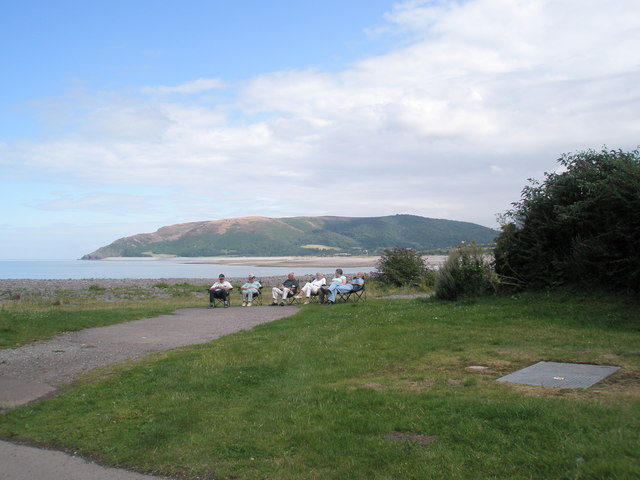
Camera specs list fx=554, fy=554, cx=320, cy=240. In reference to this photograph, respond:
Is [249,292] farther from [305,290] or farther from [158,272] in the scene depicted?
[158,272]

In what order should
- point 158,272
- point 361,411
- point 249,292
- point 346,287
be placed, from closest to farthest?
point 361,411
point 346,287
point 249,292
point 158,272

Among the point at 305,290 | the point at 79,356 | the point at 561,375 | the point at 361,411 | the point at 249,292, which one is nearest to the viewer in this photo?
the point at 361,411

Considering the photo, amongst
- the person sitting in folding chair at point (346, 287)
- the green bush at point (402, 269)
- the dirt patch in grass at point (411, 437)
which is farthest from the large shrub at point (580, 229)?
the green bush at point (402, 269)

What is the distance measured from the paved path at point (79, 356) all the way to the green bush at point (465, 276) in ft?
16.2

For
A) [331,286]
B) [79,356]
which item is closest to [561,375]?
[79,356]

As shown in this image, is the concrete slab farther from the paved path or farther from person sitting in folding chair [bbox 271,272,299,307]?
person sitting in folding chair [bbox 271,272,299,307]

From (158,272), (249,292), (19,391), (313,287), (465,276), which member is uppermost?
(465,276)

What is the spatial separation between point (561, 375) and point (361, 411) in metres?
2.75

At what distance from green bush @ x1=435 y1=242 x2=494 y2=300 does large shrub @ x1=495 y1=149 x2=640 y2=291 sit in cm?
48

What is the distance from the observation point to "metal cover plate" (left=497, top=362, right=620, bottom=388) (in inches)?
253

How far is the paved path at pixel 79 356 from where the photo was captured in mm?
5051

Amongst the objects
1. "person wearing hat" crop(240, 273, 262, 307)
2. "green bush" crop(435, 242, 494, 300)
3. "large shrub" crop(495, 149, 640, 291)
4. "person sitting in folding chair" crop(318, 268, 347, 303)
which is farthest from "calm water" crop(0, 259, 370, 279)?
"large shrub" crop(495, 149, 640, 291)

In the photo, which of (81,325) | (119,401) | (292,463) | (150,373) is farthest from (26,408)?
(81,325)

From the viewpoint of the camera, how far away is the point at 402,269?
28.1m
